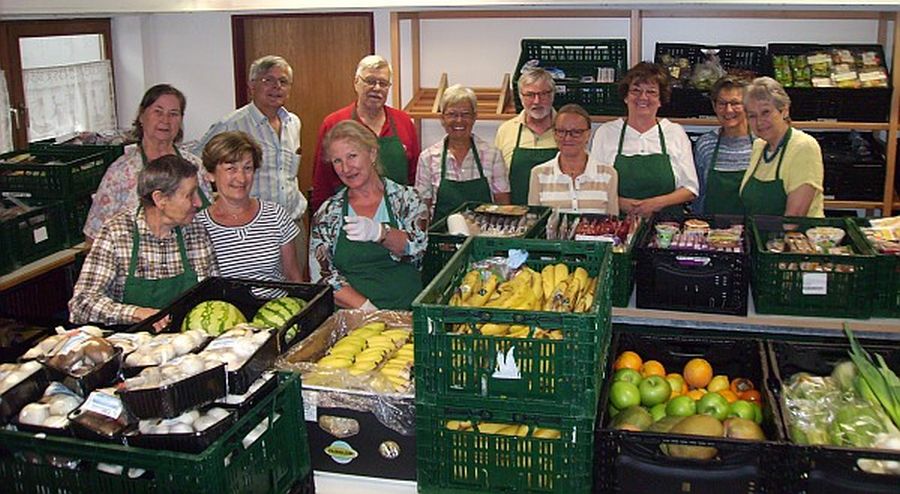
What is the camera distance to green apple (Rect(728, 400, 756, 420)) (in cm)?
258

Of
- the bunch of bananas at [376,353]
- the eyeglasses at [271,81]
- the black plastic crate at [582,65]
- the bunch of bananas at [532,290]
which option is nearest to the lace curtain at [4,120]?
the eyeglasses at [271,81]

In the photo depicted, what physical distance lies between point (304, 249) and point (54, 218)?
1447 mm

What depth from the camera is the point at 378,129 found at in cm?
525

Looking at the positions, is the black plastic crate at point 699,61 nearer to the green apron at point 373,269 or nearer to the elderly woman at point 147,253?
the green apron at point 373,269

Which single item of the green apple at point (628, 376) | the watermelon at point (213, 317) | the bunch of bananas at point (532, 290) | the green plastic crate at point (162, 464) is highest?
the bunch of bananas at point (532, 290)

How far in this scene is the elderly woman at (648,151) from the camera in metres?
4.73

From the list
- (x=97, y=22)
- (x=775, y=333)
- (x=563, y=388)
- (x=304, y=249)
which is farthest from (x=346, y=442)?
(x=97, y=22)

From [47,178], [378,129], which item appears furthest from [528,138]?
[47,178]

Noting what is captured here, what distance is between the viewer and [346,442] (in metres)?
2.47

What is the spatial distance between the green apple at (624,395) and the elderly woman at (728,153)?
241cm

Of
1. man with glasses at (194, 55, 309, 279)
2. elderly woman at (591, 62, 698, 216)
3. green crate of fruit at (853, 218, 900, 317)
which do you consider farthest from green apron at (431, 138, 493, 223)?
green crate of fruit at (853, 218, 900, 317)

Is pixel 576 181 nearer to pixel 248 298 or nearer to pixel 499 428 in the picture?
pixel 248 298

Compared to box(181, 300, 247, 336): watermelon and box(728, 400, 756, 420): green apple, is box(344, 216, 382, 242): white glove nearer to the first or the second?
box(181, 300, 247, 336): watermelon

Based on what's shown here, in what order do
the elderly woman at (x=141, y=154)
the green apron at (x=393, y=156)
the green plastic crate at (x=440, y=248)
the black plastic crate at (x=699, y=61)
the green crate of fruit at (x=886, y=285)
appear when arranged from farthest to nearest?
the black plastic crate at (x=699, y=61), the green apron at (x=393, y=156), the elderly woman at (x=141, y=154), the green plastic crate at (x=440, y=248), the green crate of fruit at (x=886, y=285)
